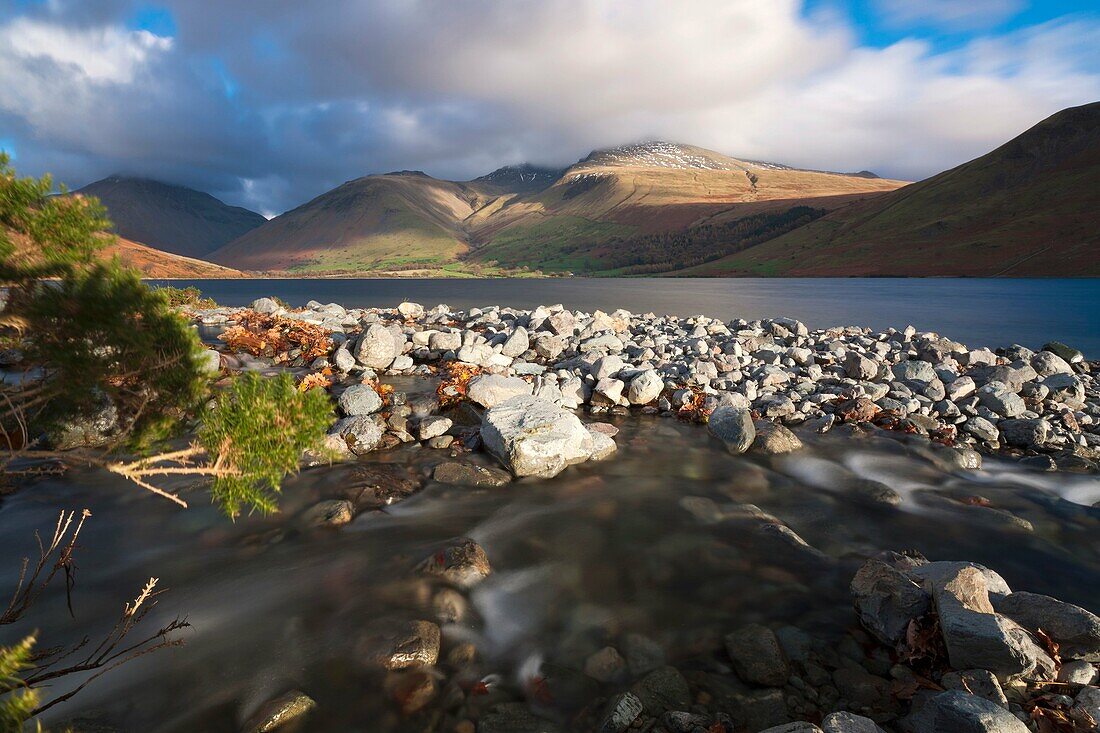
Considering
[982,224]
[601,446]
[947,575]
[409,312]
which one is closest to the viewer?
[947,575]

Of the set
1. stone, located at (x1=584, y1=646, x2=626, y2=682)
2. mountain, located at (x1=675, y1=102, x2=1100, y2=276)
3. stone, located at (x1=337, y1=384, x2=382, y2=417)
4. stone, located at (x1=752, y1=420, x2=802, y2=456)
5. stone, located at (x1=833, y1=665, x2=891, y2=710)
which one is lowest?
stone, located at (x1=584, y1=646, x2=626, y2=682)

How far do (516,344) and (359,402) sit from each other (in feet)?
30.5

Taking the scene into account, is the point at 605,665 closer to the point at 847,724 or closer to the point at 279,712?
the point at 847,724

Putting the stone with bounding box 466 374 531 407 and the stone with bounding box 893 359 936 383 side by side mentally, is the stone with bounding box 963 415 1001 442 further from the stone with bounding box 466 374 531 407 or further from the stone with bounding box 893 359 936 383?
the stone with bounding box 466 374 531 407

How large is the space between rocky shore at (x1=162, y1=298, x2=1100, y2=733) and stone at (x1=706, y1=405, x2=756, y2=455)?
0.07 m

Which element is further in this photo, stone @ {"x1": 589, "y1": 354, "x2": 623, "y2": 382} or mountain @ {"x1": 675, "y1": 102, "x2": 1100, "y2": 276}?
mountain @ {"x1": 675, "y1": 102, "x2": 1100, "y2": 276}

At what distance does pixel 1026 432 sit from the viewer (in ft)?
46.9

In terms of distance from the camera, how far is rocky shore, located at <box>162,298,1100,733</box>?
5.78m

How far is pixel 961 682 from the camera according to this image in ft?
18.5

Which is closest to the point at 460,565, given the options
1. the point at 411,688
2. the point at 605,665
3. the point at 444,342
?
the point at 411,688


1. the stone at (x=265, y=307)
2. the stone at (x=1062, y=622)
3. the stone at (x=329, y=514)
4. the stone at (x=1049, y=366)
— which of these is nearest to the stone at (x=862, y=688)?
the stone at (x=1062, y=622)

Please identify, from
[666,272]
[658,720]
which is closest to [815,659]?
[658,720]

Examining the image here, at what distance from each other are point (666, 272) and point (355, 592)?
16943 centimetres

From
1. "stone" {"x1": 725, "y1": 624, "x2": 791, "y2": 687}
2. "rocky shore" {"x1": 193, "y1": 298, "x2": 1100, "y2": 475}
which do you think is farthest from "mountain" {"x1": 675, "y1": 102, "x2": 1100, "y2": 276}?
"stone" {"x1": 725, "y1": 624, "x2": 791, "y2": 687}
